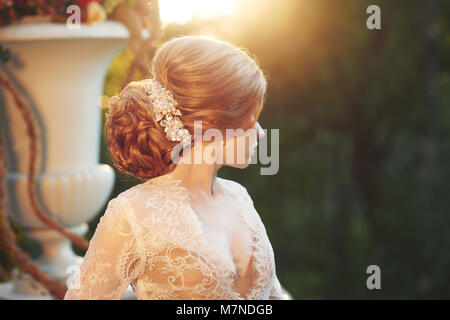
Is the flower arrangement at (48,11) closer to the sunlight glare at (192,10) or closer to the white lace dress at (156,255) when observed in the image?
the sunlight glare at (192,10)

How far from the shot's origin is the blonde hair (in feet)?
4.78

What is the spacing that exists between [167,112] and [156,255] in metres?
0.31

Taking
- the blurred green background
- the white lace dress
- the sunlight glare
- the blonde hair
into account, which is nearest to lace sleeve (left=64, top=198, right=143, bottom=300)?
the white lace dress

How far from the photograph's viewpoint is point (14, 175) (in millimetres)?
2939

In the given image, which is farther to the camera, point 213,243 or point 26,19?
point 26,19

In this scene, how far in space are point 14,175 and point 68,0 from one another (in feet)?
2.57

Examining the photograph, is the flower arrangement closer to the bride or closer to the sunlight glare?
the sunlight glare

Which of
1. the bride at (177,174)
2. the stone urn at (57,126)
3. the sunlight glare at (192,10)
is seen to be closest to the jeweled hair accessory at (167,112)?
the bride at (177,174)

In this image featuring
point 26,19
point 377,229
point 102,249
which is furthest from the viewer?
point 377,229

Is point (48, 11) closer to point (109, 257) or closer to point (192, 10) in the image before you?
point (192, 10)

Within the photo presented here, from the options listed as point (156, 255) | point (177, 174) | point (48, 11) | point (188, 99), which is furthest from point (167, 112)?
point (48, 11)

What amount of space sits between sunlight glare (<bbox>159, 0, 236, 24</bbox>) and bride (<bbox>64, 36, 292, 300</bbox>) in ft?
5.38
